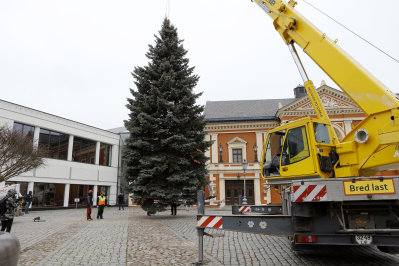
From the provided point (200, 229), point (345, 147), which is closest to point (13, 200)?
point (200, 229)

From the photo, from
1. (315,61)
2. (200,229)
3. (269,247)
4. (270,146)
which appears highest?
(315,61)

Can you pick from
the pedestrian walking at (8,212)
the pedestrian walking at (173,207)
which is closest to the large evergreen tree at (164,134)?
the pedestrian walking at (173,207)

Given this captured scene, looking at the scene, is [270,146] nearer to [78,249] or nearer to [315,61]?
[315,61]

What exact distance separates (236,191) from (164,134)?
17981 millimetres

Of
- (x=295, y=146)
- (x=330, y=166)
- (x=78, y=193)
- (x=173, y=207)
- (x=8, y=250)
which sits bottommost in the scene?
(x=173, y=207)

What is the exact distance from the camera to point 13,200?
7.68 m

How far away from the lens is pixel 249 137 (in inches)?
1291

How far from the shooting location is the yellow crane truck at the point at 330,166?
14.6 feet

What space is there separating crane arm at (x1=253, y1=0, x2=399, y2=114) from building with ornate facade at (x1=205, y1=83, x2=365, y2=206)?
23.8 meters

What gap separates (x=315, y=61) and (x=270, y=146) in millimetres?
2440

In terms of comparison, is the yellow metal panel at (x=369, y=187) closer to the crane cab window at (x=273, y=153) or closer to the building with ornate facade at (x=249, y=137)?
the crane cab window at (x=273, y=153)

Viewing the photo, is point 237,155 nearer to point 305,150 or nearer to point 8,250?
point 305,150

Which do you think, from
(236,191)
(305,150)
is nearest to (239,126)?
(236,191)

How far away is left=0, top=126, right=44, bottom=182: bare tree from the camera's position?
609 inches
